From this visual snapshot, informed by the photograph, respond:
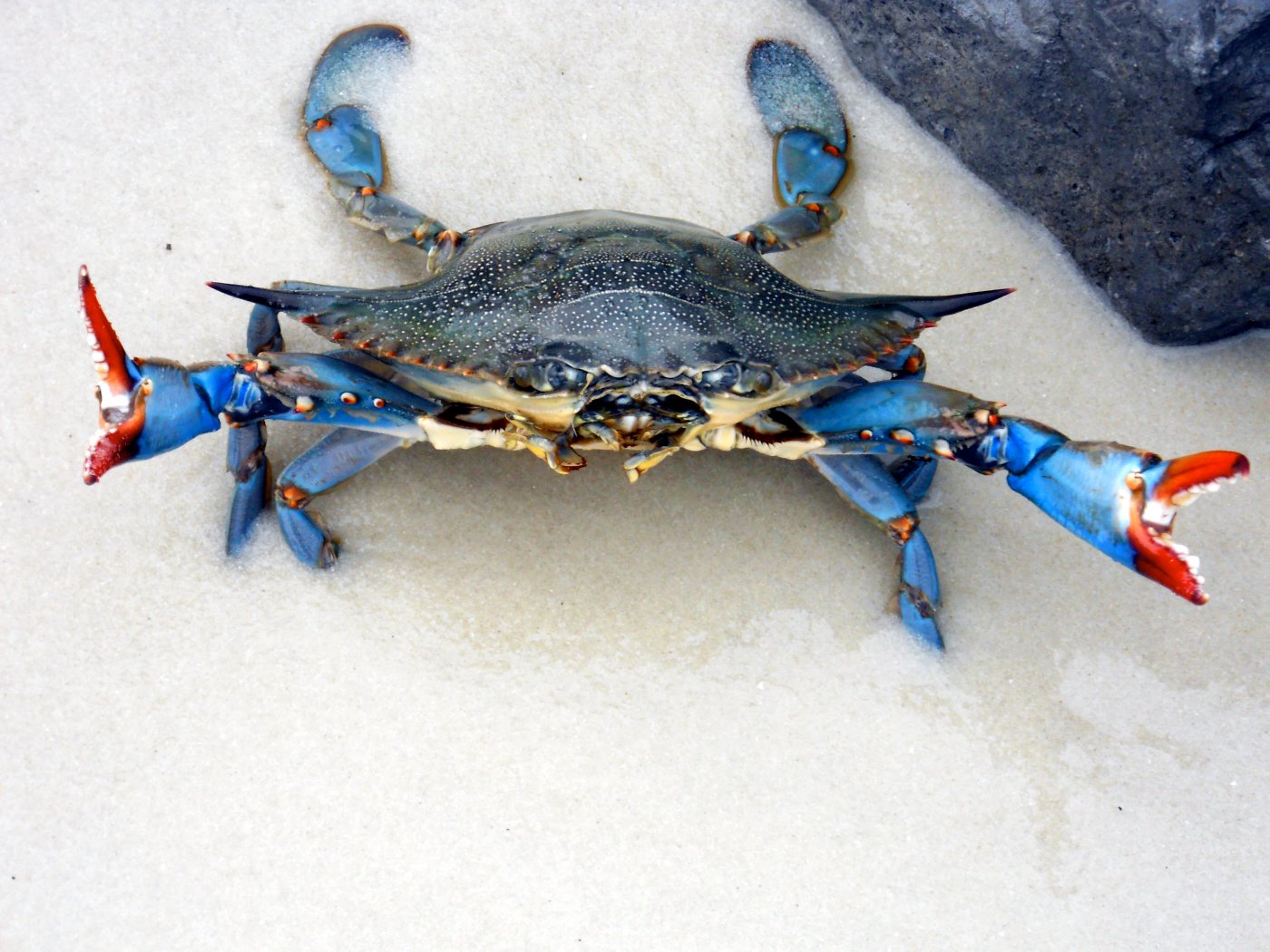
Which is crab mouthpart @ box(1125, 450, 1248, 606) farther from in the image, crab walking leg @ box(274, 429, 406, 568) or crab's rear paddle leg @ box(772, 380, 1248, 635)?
crab walking leg @ box(274, 429, 406, 568)

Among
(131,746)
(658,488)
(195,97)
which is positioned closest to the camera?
(131,746)

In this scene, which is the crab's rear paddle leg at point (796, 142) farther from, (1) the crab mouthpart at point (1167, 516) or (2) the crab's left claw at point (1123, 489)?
(1) the crab mouthpart at point (1167, 516)

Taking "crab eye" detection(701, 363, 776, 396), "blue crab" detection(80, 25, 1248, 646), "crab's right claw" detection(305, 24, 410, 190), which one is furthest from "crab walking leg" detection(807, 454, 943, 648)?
"crab's right claw" detection(305, 24, 410, 190)

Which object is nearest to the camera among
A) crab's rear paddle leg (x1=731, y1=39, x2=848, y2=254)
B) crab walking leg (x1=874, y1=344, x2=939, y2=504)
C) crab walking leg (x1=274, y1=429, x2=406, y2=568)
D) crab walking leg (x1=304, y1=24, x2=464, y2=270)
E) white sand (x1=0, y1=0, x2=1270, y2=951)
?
white sand (x1=0, y1=0, x2=1270, y2=951)

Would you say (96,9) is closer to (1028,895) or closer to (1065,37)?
(1065,37)

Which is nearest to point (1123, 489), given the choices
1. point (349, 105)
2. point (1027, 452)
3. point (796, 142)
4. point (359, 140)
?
point (1027, 452)

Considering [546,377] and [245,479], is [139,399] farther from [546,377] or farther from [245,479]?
[546,377]

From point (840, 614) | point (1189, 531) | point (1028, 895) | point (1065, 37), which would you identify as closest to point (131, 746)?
point (840, 614)
